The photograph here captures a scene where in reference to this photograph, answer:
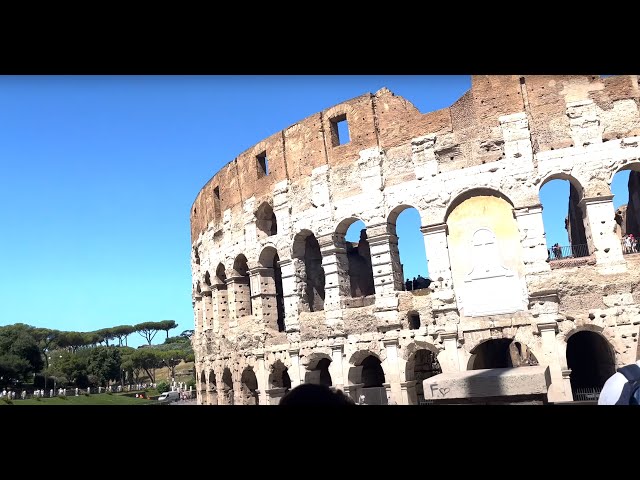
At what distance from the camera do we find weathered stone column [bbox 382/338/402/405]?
13602 mm

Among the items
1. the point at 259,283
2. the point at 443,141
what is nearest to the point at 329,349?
the point at 259,283

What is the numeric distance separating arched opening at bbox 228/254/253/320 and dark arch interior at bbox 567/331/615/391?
10.00 m

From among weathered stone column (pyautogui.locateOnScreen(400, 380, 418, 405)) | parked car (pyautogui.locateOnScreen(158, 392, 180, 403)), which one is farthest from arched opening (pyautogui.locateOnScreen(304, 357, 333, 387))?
parked car (pyautogui.locateOnScreen(158, 392, 180, 403))

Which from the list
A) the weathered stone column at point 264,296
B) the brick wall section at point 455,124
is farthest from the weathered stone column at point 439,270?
the weathered stone column at point 264,296

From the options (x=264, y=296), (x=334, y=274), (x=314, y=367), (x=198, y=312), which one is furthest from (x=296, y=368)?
(x=198, y=312)

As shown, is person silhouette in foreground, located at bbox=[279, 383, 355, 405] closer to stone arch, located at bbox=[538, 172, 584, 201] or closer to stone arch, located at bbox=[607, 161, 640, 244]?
stone arch, located at bbox=[538, 172, 584, 201]

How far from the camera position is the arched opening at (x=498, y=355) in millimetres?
13436

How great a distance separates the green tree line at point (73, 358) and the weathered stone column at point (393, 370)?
1356cm

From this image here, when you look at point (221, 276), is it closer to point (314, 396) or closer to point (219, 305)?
point (219, 305)

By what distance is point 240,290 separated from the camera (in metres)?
18.5
